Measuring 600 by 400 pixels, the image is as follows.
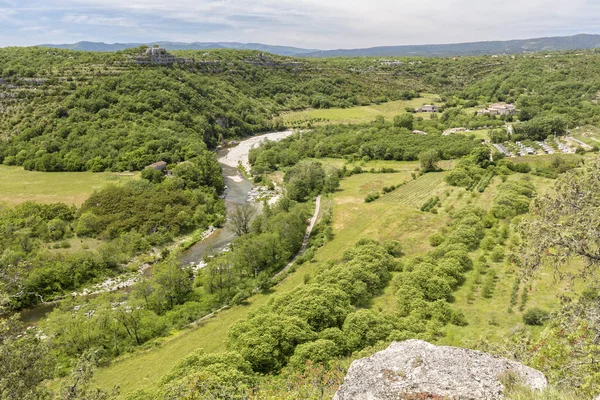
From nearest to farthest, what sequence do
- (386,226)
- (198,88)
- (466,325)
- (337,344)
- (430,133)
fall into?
(337,344) → (466,325) → (386,226) → (430,133) → (198,88)

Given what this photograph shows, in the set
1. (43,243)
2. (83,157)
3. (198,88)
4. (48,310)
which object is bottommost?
(48,310)

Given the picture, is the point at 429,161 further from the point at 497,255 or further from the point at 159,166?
the point at 159,166

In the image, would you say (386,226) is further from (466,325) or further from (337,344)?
(337,344)

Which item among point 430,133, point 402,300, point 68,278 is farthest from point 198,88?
point 402,300

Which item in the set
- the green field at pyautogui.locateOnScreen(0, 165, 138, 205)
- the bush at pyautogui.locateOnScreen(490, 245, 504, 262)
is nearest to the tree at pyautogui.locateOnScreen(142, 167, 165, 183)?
the green field at pyautogui.locateOnScreen(0, 165, 138, 205)

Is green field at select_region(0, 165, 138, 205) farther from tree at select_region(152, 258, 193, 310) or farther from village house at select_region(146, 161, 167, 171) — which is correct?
tree at select_region(152, 258, 193, 310)

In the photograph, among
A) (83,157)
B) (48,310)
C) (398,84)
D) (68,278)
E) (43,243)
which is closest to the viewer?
(48,310)
